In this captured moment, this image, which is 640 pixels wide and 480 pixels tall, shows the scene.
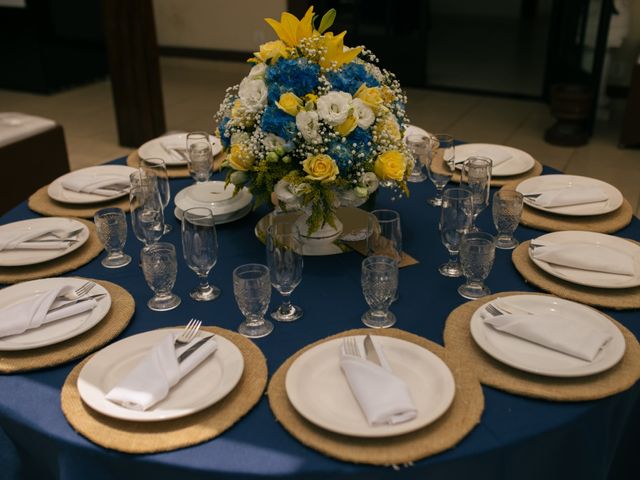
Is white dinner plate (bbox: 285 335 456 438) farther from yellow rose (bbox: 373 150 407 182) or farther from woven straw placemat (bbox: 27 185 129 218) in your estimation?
woven straw placemat (bbox: 27 185 129 218)

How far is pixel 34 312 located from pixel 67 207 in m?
0.67

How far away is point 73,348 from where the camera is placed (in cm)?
149

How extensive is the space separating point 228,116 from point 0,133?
2269mm

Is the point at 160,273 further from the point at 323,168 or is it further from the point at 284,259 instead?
the point at 323,168

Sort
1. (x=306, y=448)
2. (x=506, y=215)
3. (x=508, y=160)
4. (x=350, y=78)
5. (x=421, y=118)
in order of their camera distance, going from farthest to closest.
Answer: (x=421, y=118), (x=508, y=160), (x=506, y=215), (x=350, y=78), (x=306, y=448)

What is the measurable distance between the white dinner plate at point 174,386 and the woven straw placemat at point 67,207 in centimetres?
76

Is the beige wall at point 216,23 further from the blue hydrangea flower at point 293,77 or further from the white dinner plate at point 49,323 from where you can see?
the white dinner plate at point 49,323

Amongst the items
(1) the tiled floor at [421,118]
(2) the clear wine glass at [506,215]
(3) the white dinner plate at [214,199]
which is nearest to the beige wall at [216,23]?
(1) the tiled floor at [421,118]

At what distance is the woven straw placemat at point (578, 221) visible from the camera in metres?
1.95

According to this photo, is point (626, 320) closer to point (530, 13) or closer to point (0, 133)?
point (0, 133)

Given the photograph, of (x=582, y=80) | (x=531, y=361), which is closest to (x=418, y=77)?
(x=582, y=80)

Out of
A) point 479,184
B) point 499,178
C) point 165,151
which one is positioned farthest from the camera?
point 165,151

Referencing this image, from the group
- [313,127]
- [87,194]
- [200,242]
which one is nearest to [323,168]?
[313,127]

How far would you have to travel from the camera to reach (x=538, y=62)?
711cm
